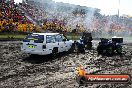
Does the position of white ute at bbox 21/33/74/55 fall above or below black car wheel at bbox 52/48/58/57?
above

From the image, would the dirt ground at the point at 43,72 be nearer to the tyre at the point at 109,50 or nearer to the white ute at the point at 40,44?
the white ute at the point at 40,44

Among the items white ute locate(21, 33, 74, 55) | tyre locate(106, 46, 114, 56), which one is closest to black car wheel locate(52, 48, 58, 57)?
white ute locate(21, 33, 74, 55)

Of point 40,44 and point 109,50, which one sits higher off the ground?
point 40,44

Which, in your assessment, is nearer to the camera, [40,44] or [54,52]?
[40,44]

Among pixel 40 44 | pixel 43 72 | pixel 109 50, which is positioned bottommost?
pixel 43 72

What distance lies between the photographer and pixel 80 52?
61.8 feet

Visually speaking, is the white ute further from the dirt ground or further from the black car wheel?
the dirt ground

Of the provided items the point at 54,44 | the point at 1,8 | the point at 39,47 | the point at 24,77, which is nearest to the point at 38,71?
the point at 24,77

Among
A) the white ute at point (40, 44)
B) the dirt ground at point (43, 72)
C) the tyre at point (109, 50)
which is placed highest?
the white ute at point (40, 44)

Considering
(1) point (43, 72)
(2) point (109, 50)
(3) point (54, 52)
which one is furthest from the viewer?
(2) point (109, 50)

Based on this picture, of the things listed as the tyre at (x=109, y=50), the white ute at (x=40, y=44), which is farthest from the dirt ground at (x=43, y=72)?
the tyre at (x=109, y=50)

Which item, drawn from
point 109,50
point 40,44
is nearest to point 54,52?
point 40,44

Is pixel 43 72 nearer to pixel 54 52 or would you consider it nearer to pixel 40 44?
pixel 40 44

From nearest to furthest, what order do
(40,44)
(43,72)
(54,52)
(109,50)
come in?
(43,72) < (40,44) < (54,52) < (109,50)
